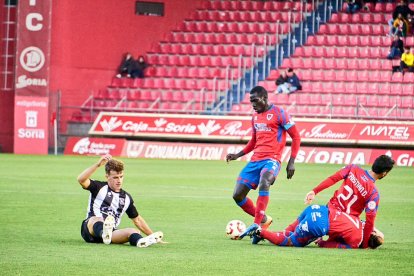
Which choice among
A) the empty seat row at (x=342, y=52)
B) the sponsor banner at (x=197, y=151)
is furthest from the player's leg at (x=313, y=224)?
the empty seat row at (x=342, y=52)

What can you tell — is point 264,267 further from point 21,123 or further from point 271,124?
point 21,123

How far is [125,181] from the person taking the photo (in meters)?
24.3

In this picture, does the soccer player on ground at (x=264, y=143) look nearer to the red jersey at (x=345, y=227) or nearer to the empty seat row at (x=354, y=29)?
the red jersey at (x=345, y=227)

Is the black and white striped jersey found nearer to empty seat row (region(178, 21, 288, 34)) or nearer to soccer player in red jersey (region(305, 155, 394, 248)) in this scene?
soccer player in red jersey (region(305, 155, 394, 248))

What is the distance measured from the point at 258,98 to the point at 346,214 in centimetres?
249

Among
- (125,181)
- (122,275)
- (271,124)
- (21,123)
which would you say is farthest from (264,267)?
(21,123)

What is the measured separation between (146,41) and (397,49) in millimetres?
11009

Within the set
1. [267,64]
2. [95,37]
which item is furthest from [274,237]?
[95,37]

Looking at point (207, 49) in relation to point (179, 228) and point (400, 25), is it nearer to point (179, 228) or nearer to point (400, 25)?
point (400, 25)

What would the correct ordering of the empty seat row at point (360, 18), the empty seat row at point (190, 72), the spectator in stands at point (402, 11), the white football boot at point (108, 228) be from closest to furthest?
1. the white football boot at point (108, 228)
2. the spectator in stands at point (402, 11)
3. the empty seat row at point (360, 18)
4. the empty seat row at point (190, 72)

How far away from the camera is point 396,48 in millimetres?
37750

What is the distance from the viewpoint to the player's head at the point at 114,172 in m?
11.6

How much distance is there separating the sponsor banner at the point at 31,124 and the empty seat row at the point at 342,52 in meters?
10.3

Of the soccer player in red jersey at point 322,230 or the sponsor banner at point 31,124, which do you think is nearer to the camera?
the soccer player in red jersey at point 322,230
